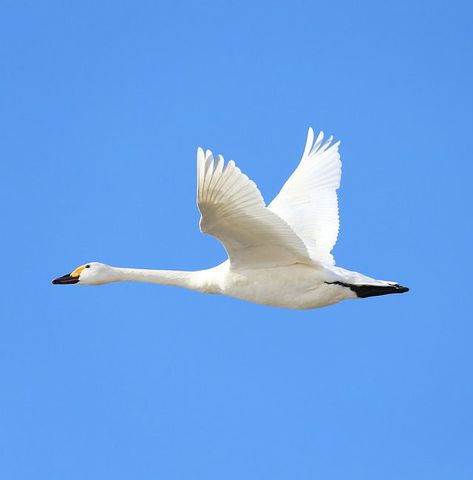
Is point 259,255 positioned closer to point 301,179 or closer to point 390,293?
point 390,293

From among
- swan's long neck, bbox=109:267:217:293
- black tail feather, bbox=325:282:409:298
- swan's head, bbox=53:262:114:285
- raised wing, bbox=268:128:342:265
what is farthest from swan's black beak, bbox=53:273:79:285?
black tail feather, bbox=325:282:409:298

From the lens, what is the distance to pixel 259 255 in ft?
47.8

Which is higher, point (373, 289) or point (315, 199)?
point (315, 199)

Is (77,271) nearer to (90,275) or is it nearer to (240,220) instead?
(90,275)

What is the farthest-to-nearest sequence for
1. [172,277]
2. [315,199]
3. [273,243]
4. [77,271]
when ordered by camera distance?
[315,199] → [77,271] → [172,277] → [273,243]

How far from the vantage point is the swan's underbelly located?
14.7 metres

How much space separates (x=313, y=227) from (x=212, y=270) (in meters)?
1.85

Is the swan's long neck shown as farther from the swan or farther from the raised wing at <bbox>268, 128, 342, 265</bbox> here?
the raised wing at <bbox>268, 128, 342, 265</bbox>

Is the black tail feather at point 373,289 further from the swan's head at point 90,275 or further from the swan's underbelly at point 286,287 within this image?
the swan's head at point 90,275

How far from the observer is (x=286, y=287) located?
14.7 metres

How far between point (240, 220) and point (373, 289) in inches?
88.8

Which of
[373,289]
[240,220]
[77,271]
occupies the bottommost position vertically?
[373,289]

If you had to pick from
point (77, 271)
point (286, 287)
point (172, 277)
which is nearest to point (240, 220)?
point (286, 287)

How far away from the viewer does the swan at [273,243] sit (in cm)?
1298
